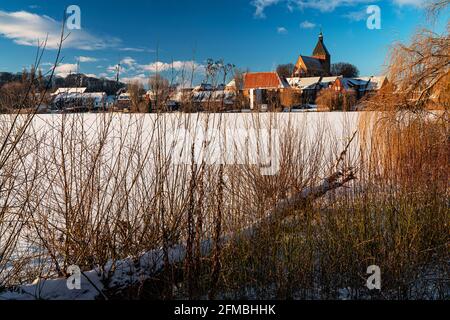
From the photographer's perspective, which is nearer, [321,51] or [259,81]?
[259,81]

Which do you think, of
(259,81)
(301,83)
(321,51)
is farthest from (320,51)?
(259,81)

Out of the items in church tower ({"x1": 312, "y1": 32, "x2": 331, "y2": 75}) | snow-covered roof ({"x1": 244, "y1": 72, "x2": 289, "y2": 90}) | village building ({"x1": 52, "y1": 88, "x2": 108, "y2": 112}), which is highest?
church tower ({"x1": 312, "y1": 32, "x2": 331, "y2": 75})

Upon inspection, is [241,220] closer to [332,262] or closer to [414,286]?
[332,262]

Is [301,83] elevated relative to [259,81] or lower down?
elevated

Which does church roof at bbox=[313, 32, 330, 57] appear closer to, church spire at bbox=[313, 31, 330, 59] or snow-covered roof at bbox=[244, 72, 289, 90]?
church spire at bbox=[313, 31, 330, 59]

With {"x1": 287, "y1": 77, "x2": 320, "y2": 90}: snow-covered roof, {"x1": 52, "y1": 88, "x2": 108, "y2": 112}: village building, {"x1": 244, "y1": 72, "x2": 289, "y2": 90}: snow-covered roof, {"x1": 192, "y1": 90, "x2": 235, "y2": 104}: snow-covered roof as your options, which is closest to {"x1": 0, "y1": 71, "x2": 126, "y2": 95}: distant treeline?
{"x1": 52, "y1": 88, "x2": 108, "y2": 112}: village building

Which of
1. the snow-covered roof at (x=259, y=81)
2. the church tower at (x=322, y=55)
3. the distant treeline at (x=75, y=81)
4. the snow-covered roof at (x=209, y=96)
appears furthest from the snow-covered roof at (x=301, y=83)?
the church tower at (x=322, y=55)

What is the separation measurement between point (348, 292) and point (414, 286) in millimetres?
573

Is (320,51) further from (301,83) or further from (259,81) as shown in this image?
(259,81)

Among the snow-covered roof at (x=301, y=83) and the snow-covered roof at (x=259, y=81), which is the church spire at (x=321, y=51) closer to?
the snow-covered roof at (x=301, y=83)

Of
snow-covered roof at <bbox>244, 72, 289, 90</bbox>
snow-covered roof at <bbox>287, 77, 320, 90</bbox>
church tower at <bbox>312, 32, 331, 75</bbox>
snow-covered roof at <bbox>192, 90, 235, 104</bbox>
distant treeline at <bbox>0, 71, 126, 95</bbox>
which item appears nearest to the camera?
distant treeline at <bbox>0, 71, 126, 95</bbox>

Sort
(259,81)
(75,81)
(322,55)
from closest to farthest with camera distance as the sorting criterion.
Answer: (75,81)
(259,81)
(322,55)

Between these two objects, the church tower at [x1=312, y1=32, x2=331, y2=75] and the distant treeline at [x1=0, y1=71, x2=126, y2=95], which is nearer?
the distant treeline at [x1=0, y1=71, x2=126, y2=95]

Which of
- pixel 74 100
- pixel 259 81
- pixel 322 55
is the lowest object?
pixel 74 100
